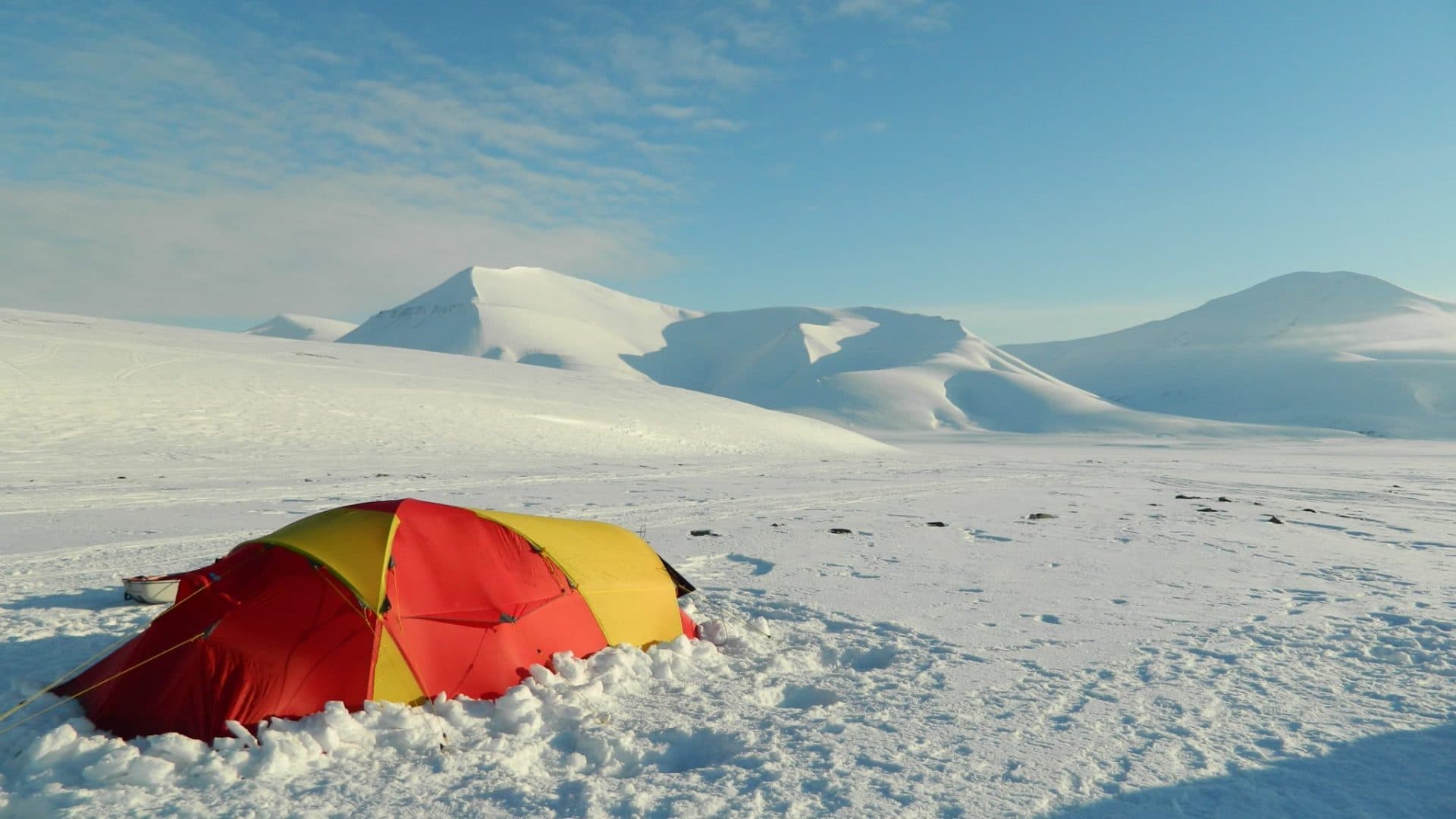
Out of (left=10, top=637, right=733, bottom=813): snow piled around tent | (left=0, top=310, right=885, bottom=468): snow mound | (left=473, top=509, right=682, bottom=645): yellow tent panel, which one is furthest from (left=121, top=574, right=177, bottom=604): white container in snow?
(left=0, top=310, right=885, bottom=468): snow mound

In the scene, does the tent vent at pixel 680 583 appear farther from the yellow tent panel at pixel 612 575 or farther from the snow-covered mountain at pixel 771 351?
the snow-covered mountain at pixel 771 351

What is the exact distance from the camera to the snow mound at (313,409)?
25328mm

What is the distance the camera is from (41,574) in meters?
9.01

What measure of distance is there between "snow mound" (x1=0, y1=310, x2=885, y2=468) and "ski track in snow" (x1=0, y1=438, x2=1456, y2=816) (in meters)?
13.2

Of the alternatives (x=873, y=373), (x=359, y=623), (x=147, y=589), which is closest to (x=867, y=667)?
(x=359, y=623)

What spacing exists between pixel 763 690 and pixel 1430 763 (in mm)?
3957

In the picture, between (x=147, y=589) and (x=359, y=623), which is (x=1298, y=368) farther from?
(x=359, y=623)

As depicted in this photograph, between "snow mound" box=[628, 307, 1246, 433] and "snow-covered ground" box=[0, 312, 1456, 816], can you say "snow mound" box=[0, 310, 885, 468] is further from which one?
"snow mound" box=[628, 307, 1246, 433]

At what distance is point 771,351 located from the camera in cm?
15012

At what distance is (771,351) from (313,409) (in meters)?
121

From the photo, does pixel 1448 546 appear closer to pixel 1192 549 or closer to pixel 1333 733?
pixel 1192 549

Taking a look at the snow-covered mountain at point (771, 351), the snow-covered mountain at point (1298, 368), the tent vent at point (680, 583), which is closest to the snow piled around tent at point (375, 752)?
the tent vent at point (680, 583)

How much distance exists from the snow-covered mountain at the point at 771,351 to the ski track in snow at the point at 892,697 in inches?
3904

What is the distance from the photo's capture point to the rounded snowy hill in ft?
478
